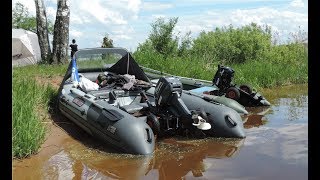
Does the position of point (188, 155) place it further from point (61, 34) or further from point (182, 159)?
point (61, 34)

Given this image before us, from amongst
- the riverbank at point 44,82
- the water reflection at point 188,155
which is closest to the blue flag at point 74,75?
the riverbank at point 44,82

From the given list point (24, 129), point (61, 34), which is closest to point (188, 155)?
point (24, 129)

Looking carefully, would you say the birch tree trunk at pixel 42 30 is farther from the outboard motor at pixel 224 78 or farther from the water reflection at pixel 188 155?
the water reflection at pixel 188 155

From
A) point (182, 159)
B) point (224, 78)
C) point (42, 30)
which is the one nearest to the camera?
point (182, 159)

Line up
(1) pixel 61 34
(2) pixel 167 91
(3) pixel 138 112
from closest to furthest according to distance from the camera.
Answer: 1. (2) pixel 167 91
2. (3) pixel 138 112
3. (1) pixel 61 34

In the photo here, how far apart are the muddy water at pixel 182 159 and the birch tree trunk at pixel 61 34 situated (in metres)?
6.62

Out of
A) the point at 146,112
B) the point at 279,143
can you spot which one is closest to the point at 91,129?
the point at 146,112

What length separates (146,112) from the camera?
6277 mm

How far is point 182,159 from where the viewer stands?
505cm

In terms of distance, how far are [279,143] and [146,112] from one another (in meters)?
2.03

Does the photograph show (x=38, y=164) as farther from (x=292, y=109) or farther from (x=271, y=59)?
(x=271, y=59)

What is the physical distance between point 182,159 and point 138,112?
151cm

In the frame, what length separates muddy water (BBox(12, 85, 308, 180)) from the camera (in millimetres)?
4473

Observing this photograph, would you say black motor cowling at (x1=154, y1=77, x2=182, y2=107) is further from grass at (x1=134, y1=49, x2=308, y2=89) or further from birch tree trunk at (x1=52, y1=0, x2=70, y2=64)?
birch tree trunk at (x1=52, y1=0, x2=70, y2=64)
